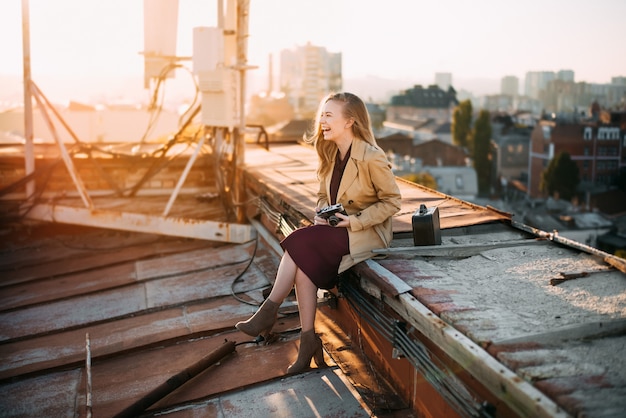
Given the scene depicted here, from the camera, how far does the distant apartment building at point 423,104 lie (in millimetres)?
82562

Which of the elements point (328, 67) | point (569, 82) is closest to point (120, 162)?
point (328, 67)

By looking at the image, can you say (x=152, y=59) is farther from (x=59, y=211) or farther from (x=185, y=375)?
(x=185, y=375)

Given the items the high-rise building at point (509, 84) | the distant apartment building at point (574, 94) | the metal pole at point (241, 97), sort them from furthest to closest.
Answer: the high-rise building at point (509, 84) → the distant apartment building at point (574, 94) → the metal pole at point (241, 97)

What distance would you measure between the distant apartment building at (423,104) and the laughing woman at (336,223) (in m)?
78.9

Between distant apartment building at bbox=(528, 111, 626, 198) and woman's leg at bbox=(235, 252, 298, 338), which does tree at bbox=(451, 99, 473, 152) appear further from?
woman's leg at bbox=(235, 252, 298, 338)

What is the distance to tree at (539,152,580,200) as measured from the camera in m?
46.8

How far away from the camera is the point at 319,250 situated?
297cm

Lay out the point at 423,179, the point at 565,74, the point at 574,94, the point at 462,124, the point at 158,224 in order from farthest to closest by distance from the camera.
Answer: the point at 565,74 < the point at 574,94 < the point at 462,124 < the point at 423,179 < the point at 158,224

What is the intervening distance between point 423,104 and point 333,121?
83.0m

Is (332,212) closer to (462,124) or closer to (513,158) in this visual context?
(513,158)

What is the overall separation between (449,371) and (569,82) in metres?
127

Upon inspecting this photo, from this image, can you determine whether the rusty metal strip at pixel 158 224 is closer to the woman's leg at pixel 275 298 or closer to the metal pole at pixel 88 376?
the metal pole at pixel 88 376

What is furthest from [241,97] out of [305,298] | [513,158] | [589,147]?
[513,158]

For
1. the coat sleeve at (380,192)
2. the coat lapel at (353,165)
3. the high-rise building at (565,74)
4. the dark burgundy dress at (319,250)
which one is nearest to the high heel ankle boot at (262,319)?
the dark burgundy dress at (319,250)
